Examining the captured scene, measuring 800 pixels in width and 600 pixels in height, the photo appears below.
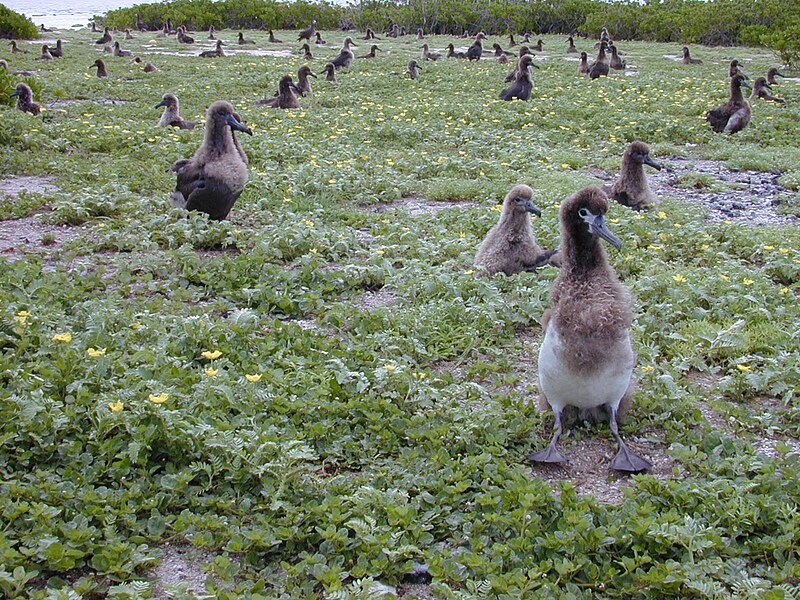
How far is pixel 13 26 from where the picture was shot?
35531mm

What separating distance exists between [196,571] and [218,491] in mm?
520

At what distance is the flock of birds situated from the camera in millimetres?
4402

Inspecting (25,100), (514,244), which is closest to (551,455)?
(514,244)

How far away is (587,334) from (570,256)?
55 centimetres

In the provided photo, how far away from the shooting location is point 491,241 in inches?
293

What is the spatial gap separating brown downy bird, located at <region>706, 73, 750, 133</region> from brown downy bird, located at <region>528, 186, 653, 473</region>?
457 inches

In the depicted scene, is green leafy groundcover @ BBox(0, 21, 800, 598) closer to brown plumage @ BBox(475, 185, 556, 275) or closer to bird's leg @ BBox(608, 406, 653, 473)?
bird's leg @ BBox(608, 406, 653, 473)

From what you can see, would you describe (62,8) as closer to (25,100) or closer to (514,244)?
(25,100)

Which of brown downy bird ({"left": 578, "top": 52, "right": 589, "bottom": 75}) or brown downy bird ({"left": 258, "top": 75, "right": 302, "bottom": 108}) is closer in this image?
brown downy bird ({"left": 258, "top": 75, "right": 302, "bottom": 108})

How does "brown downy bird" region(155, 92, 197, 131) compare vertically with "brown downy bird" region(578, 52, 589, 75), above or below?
below

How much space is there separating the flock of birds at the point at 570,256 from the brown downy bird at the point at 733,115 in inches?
0.7

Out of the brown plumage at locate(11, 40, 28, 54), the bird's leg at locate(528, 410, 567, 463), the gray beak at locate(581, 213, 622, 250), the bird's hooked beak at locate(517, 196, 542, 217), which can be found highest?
the brown plumage at locate(11, 40, 28, 54)

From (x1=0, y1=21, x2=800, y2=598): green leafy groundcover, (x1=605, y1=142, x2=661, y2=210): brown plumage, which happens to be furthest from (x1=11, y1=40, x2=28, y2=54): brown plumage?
(x1=605, y1=142, x2=661, y2=210): brown plumage

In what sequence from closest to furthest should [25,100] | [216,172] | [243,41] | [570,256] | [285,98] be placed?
[570,256] < [216,172] < [25,100] < [285,98] < [243,41]
